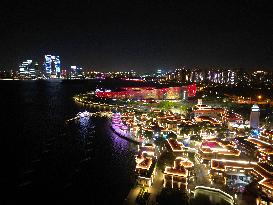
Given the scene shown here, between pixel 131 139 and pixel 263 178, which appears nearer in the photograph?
pixel 263 178

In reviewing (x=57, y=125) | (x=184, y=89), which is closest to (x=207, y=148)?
(x=57, y=125)

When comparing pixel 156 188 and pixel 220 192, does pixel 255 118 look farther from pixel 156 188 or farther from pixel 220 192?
pixel 156 188

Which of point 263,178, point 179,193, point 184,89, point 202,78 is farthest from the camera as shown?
point 202,78

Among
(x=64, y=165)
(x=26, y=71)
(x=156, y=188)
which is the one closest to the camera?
(x=156, y=188)

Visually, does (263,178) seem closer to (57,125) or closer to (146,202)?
(146,202)

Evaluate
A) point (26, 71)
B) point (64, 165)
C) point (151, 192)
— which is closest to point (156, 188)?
point (151, 192)

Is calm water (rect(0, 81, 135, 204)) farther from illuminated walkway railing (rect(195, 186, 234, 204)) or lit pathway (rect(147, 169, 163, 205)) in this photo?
illuminated walkway railing (rect(195, 186, 234, 204))

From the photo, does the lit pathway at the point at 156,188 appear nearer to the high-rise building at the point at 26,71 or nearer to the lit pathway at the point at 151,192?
the lit pathway at the point at 151,192

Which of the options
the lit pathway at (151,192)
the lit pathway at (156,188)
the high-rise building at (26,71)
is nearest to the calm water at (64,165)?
the lit pathway at (151,192)
